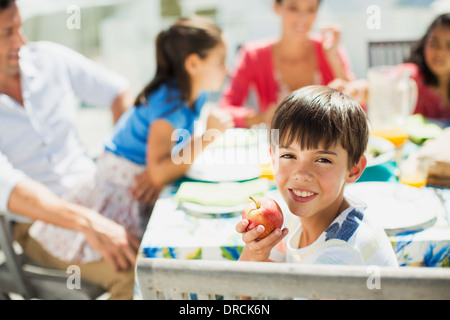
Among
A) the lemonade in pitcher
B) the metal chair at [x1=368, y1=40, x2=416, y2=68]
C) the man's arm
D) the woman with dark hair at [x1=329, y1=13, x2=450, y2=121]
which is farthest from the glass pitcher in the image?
the metal chair at [x1=368, y1=40, x2=416, y2=68]

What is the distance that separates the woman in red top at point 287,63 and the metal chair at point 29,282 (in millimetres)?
989

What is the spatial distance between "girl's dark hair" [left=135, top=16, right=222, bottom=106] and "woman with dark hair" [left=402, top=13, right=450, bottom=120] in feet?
3.28

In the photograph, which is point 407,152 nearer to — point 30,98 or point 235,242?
point 235,242

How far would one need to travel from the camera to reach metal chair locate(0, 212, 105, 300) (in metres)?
1.29

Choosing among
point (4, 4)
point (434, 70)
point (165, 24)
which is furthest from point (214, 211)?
point (165, 24)

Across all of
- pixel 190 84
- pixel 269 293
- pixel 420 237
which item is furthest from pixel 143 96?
pixel 269 293

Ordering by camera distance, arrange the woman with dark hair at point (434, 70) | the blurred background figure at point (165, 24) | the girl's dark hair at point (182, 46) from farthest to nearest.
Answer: the blurred background figure at point (165, 24), the woman with dark hair at point (434, 70), the girl's dark hair at point (182, 46)

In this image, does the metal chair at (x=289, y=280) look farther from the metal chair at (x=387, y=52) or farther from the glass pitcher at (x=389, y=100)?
the metal chair at (x=387, y=52)

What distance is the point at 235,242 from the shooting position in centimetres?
94

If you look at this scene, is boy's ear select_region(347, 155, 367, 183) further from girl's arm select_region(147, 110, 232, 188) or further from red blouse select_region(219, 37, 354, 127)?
red blouse select_region(219, 37, 354, 127)

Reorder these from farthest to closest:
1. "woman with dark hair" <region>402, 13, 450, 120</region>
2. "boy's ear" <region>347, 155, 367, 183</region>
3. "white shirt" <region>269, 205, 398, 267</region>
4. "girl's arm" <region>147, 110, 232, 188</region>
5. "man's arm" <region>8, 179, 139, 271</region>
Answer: "woman with dark hair" <region>402, 13, 450, 120</region>
"girl's arm" <region>147, 110, 232, 188</region>
"man's arm" <region>8, 179, 139, 271</region>
"boy's ear" <region>347, 155, 367, 183</region>
"white shirt" <region>269, 205, 398, 267</region>

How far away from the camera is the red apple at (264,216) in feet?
2.62

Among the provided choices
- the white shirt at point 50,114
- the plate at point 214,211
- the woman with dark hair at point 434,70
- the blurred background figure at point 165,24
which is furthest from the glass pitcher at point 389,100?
the blurred background figure at point 165,24

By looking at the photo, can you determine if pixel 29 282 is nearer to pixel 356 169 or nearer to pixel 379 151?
pixel 356 169
